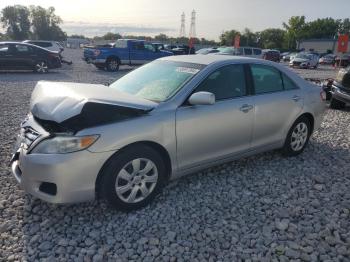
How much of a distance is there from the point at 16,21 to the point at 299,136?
10027cm

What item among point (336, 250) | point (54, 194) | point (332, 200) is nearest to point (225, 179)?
point (332, 200)

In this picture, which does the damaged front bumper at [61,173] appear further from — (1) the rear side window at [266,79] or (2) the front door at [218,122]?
(1) the rear side window at [266,79]

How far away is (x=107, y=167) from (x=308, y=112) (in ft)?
11.2

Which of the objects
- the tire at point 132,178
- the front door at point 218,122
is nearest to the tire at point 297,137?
the front door at point 218,122

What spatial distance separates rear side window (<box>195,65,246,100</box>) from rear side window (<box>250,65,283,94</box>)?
25cm

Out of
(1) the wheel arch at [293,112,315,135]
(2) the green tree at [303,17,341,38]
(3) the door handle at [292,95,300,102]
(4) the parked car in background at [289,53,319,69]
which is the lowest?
(4) the parked car in background at [289,53,319,69]

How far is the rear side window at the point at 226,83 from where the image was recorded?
387 centimetres

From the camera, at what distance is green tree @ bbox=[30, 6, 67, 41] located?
8888 centimetres

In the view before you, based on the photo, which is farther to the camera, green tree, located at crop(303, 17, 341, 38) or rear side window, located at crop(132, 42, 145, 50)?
green tree, located at crop(303, 17, 341, 38)

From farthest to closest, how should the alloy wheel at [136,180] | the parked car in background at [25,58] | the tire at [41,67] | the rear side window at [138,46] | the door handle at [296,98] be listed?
the rear side window at [138,46] < the tire at [41,67] < the parked car in background at [25,58] < the door handle at [296,98] < the alloy wheel at [136,180]

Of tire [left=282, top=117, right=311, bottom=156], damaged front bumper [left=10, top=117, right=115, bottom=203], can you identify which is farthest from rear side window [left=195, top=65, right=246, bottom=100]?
damaged front bumper [left=10, top=117, right=115, bottom=203]

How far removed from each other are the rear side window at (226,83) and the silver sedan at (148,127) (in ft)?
0.04

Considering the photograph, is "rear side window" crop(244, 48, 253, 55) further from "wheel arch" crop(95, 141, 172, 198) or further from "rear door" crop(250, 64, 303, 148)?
"wheel arch" crop(95, 141, 172, 198)

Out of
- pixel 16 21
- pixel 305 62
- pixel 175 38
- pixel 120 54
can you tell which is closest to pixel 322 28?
pixel 175 38
